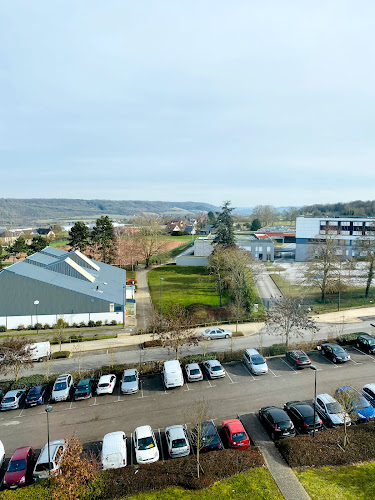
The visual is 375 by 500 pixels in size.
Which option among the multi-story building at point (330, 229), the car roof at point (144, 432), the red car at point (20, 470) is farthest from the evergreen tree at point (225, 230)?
the red car at point (20, 470)

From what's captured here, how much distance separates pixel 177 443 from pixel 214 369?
780cm

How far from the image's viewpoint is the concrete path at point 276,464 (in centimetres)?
A: 1328

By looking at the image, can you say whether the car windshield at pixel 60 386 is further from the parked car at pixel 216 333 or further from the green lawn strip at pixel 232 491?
the parked car at pixel 216 333

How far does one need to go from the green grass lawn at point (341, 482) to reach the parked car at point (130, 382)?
36.7 feet

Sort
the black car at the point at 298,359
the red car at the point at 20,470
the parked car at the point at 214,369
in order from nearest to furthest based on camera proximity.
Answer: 1. the red car at the point at 20,470
2. the parked car at the point at 214,369
3. the black car at the point at 298,359

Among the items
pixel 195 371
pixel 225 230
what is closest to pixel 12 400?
pixel 195 371

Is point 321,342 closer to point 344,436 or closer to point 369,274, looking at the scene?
point 344,436

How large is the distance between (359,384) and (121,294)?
26.1 metres

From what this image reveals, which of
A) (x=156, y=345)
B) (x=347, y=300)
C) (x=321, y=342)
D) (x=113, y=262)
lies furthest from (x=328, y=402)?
(x=113, y=262)

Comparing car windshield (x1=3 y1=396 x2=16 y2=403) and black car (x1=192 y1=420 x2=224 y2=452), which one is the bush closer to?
car windshield (x1=3 y1=396 x2=16 y2=403)

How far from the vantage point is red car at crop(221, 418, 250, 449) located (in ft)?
52.5

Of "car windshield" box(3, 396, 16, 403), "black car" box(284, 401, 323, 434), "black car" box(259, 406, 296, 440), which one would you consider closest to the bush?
"car windshield" box(3, 396, 16, 403)

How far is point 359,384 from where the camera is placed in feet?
71.7

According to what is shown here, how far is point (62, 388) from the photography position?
21688 millimetres
